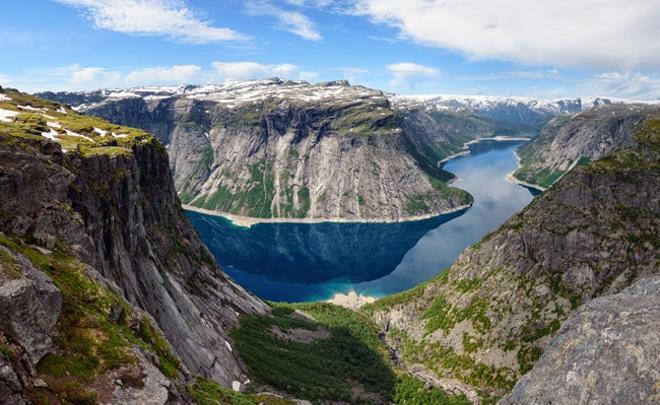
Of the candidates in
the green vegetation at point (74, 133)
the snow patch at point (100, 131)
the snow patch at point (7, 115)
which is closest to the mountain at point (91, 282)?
the snow patch at point (100, 131)

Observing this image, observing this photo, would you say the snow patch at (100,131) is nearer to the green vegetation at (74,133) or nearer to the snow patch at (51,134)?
the green vegetation at (74,133)

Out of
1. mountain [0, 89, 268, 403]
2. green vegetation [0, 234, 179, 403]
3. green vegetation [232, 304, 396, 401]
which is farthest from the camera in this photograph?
green vegetation [232, 304, 396, 401]

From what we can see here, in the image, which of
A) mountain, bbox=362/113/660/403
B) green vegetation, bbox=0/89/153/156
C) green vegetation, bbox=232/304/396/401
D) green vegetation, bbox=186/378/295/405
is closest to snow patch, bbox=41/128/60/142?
green vegetation, bbox=0/89/153/156

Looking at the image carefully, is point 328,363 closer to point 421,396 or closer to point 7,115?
point 421,396

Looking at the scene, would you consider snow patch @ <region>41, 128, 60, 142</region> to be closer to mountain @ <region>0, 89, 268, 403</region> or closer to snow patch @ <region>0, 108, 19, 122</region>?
mountain @ <region>0, 89, 268, 403</region>

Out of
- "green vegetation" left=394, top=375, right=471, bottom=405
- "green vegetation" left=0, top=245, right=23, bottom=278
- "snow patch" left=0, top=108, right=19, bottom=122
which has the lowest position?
Answer: "green vegetation" left=394, top=375, right=471, bottom=405
